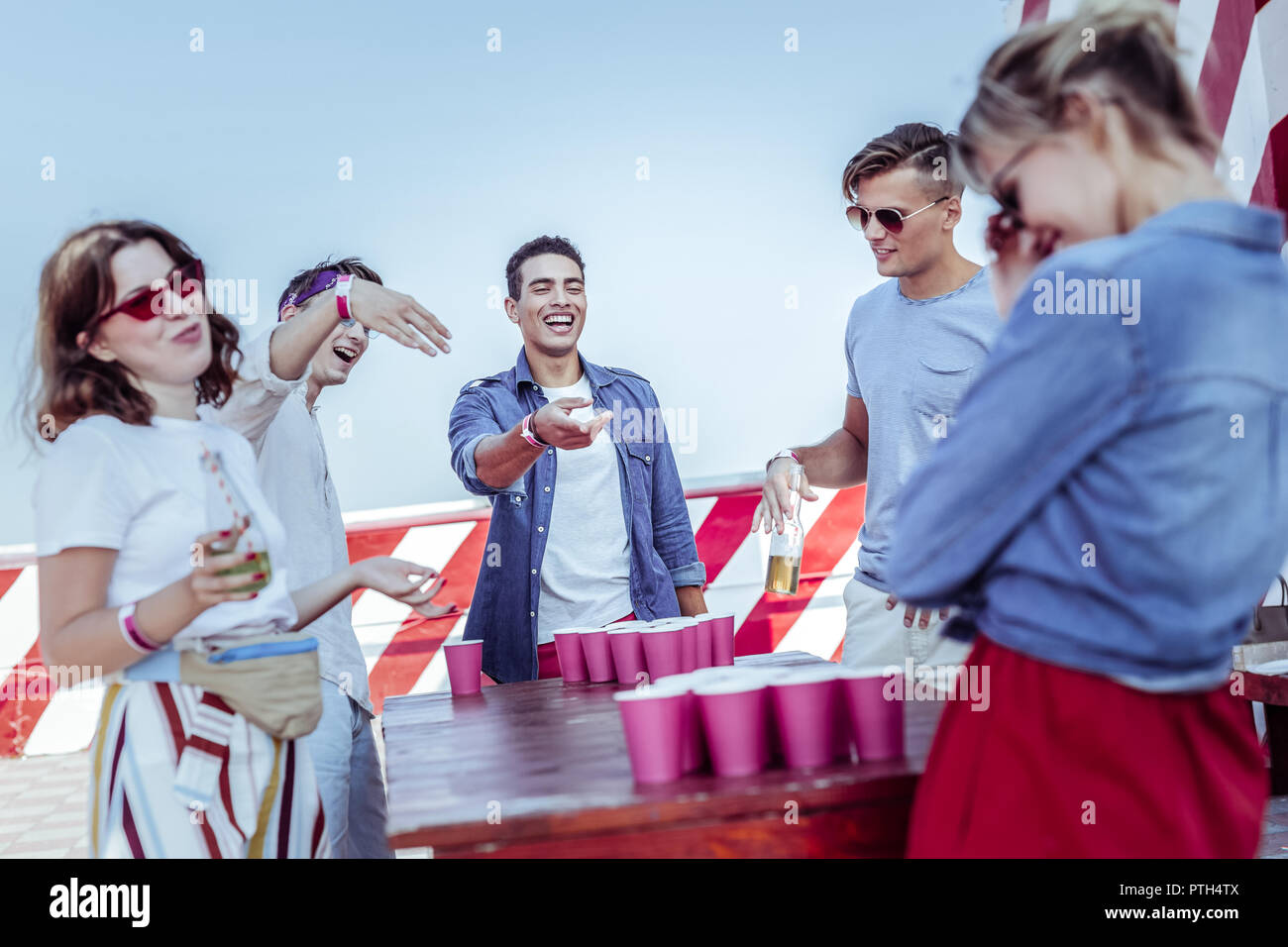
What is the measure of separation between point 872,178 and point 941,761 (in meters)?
1.82

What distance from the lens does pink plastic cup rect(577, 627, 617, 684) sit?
2154 millimetres

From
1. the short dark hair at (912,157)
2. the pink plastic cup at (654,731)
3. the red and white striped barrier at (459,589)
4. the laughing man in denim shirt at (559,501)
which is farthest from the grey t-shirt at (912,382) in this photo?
the red and white striped barrier at (459,589)

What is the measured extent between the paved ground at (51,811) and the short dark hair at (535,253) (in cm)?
216

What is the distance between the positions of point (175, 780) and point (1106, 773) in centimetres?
116

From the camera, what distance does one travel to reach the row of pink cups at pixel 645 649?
1.98m

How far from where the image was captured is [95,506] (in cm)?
136

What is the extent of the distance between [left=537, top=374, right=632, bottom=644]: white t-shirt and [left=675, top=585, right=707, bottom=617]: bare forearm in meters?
0.30

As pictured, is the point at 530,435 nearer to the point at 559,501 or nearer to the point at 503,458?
the point at 503,458

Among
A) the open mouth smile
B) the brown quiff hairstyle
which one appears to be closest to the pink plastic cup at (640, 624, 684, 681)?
the brown quiff hairstyle

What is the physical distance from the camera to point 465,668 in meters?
2.27

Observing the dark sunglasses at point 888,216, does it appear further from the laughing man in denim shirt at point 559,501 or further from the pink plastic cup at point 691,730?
the pink plastic cup at point 691,730
